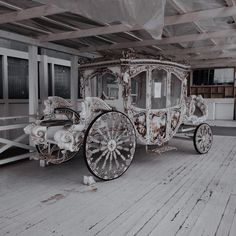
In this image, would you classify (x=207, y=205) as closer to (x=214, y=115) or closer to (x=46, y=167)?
(x=46, y=167)

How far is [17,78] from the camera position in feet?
20.6

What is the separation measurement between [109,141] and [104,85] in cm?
154

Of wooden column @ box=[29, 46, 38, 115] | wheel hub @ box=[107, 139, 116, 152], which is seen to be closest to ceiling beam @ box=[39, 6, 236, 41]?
wooden column @ box=[29, 46, 38, 115]

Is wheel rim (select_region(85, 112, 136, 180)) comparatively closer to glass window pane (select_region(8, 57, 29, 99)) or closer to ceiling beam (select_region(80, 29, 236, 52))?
ceiling beam (select_region(80, 29, 236, 52))

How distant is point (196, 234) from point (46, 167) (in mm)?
2984

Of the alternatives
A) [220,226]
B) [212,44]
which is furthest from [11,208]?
[212,44]

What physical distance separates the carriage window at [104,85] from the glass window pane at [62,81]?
2694 millimetres

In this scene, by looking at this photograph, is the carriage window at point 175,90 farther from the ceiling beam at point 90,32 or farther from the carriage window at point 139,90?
the ceiling beam at point 90,32

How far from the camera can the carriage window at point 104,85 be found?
15.8 feet

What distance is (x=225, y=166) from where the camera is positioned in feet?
15.5

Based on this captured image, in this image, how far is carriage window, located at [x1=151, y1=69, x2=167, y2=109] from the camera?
4.75 m

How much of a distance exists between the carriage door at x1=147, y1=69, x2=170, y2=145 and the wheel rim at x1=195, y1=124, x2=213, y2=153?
108 centimetres

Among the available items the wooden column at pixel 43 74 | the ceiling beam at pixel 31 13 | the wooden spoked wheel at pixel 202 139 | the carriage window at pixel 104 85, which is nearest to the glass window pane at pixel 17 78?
the wooden column at pixel 43 74

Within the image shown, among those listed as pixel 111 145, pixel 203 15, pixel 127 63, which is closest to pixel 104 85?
pixel 127 63
